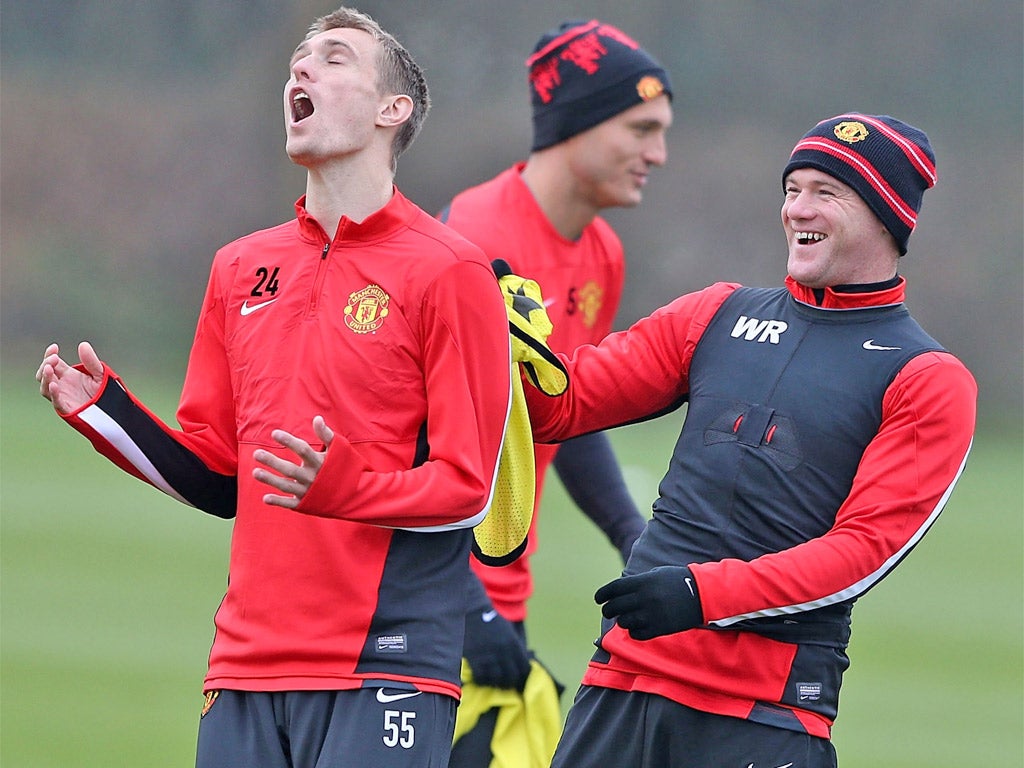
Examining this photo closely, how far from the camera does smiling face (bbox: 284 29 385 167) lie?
3.10 metres

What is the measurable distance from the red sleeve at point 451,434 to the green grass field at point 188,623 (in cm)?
325

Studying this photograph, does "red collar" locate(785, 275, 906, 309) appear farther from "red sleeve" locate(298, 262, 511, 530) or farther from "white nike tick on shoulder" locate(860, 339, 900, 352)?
"red sleeve" locate(298, 262, 511, 530)

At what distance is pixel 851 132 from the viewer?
3.20 metres

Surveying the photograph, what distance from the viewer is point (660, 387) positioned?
3377 millimetres

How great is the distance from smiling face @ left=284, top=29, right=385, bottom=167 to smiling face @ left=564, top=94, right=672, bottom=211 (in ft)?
5.39

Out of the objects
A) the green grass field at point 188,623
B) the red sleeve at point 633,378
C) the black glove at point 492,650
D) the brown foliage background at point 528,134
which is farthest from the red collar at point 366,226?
the brown foliage background at point 528,134

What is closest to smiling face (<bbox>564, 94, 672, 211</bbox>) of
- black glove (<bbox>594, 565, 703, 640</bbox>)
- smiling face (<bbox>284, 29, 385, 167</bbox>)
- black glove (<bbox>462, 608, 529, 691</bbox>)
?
black glove (<bbox>462, 608, 529, 691</bbox>)

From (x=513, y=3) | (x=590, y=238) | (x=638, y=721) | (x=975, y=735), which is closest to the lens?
(x=638, y=721)

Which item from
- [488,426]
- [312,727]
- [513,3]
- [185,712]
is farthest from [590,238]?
[513,3]

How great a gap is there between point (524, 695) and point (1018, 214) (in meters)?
15.6

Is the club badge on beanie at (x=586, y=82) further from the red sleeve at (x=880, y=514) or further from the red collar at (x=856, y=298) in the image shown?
the red sleeve at (x=880, y=514)

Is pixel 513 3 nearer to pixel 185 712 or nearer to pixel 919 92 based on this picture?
pixel 919 92

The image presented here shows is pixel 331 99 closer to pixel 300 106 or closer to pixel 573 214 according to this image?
pixel 300 106

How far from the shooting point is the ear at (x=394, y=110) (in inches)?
126
